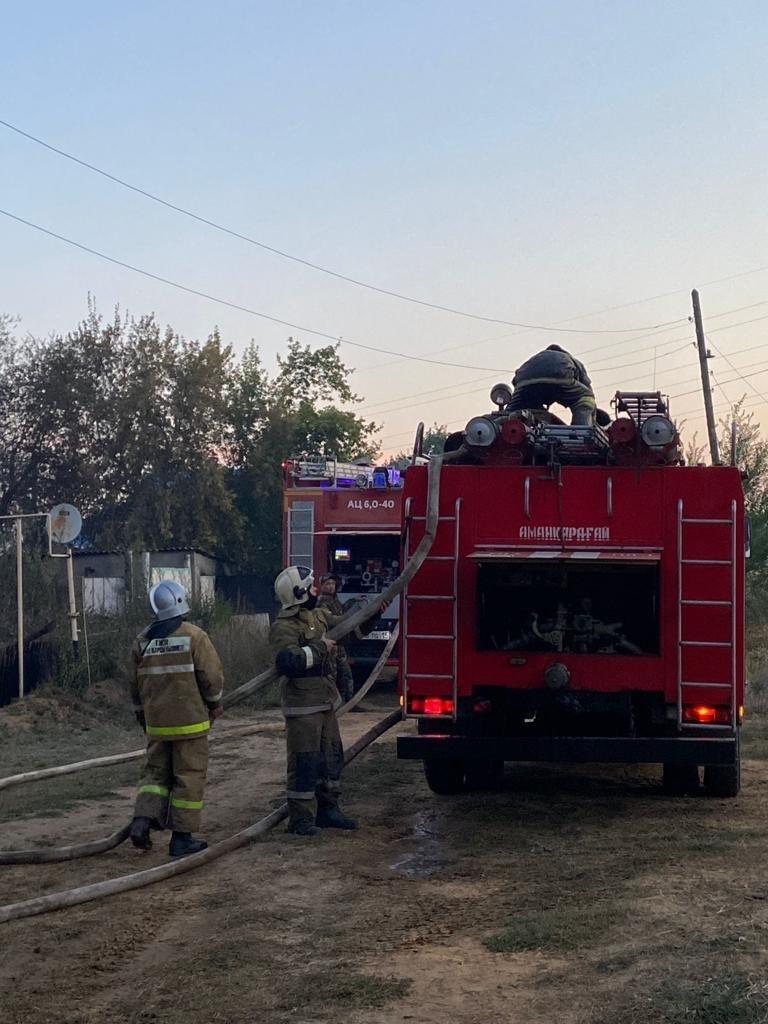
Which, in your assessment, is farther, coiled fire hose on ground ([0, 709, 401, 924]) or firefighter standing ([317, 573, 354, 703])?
firefighter standing ([317, 573, 354, 703])

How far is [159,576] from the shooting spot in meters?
23.9

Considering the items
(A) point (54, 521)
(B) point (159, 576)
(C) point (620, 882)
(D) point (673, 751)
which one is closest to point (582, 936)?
→ (C) point (620, 882)

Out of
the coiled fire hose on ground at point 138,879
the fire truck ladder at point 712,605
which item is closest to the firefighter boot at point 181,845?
the coiled fire hose on ground at point 138,879

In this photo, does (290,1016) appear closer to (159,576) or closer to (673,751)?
(673,751)

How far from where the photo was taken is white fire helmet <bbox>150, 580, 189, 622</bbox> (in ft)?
25.9

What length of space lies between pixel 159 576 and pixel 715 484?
17.0 metres

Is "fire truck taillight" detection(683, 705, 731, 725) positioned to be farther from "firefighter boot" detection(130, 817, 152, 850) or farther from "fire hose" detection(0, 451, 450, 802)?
"firefighter boot" detection(130, 817, 152, 850)

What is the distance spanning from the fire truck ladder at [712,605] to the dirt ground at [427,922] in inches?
30.3

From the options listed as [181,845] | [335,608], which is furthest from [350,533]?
[181,845]

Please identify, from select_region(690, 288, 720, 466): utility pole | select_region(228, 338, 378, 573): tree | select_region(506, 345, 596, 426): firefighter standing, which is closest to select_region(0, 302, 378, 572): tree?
select_region(228, 338, 378, 573): tree

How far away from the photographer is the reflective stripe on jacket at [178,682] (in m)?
7.72

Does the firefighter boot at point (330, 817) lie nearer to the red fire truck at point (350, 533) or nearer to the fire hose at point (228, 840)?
the fire hose at point (228, 840)

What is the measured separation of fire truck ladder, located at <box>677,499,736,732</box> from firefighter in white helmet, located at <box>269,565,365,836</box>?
2.39 meters

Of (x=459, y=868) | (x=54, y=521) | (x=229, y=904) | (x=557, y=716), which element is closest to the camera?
(x=229, y=904)
